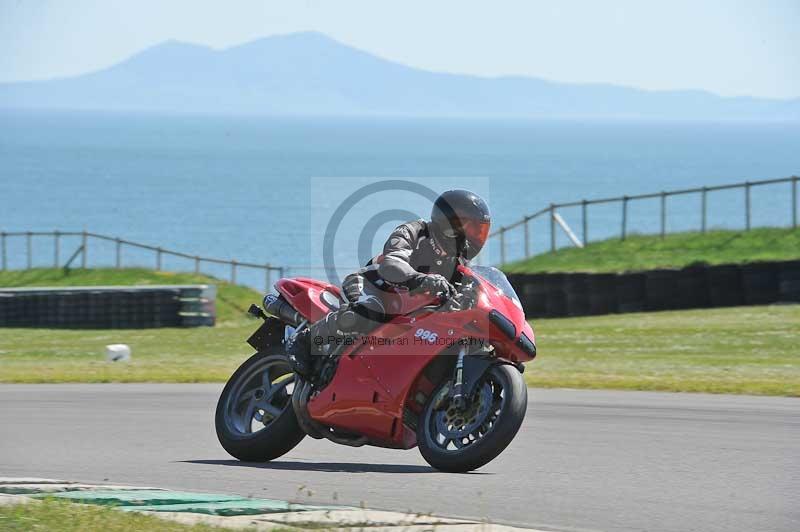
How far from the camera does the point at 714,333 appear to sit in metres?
19.5

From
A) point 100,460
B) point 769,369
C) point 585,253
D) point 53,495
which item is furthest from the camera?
point 585,253

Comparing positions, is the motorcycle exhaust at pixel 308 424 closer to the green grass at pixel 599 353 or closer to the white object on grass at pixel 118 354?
the green grass at pixel 599 353

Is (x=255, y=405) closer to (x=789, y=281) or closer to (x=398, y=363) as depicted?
(x=398, y=363)

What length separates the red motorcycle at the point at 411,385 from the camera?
746cm

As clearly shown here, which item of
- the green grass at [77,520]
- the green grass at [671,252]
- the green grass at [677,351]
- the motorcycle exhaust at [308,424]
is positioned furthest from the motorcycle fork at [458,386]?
the green grass at [671,252]

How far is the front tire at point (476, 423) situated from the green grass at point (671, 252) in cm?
1787

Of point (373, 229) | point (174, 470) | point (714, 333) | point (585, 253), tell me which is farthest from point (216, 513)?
point (585, 253)

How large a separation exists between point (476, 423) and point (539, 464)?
79 centimetres

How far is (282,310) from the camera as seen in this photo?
8.80 meters

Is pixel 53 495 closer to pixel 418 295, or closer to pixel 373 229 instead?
pixel 418 295

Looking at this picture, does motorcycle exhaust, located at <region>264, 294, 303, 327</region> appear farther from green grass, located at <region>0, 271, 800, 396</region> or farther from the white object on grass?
the white object on grass

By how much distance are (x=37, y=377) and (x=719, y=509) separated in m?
10.6

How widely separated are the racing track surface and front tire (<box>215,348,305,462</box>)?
0.47ft

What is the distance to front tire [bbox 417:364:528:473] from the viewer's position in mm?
7230
